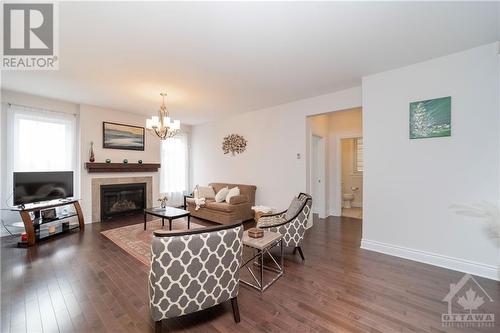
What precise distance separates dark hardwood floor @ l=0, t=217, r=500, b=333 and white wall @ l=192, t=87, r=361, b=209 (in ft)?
6.29

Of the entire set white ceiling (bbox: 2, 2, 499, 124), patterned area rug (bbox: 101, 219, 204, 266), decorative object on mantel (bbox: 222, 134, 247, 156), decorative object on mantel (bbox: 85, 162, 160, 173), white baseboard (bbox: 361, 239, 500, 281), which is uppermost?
white ceiling (bbox: 2, 2, 499, 124)

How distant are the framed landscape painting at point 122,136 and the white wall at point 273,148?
81.4 inches

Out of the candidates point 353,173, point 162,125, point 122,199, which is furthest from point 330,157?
point 122,199

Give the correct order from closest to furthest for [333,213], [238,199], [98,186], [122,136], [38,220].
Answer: [38,220], [238,199], [98,186], [122,136], [333,213]

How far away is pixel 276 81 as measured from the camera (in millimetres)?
3545

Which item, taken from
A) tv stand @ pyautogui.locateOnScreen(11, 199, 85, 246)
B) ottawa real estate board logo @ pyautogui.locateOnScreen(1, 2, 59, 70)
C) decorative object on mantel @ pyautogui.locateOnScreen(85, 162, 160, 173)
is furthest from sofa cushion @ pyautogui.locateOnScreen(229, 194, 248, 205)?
ottawa real estate board logo @ pyautogui.locateOnScreen(1, 2, 59, 70)

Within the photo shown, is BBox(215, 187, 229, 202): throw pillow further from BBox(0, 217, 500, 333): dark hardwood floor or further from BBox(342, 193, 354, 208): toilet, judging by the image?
BBox(342, 193, 354, 208): toilet

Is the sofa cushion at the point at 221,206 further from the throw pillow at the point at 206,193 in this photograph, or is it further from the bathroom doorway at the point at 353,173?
the bathroom doorway at the point at 353,173

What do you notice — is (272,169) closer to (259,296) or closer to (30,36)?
(259,296)

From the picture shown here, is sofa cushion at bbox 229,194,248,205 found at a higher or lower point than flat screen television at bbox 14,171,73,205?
lower

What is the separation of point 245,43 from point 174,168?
5287 millimetres

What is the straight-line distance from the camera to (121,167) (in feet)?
17.7

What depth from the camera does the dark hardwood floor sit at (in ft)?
5.79

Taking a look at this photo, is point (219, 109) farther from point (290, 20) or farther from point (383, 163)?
point (383, 163)
